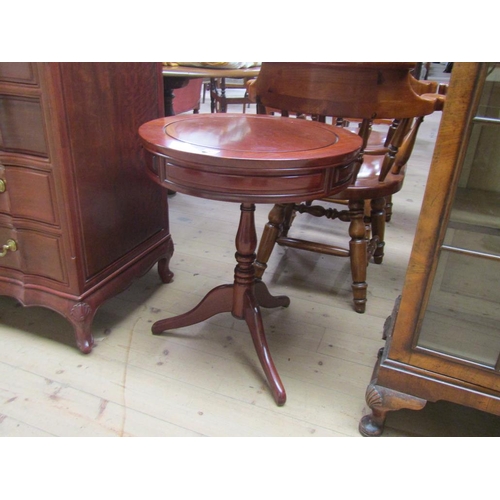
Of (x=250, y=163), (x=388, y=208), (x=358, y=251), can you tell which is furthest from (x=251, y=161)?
(x=388, y=208)

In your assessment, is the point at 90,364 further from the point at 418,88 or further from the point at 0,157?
the point at 418,88

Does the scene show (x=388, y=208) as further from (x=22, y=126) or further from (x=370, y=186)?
(x=22, y=126)

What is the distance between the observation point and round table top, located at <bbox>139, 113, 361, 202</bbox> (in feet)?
3.02

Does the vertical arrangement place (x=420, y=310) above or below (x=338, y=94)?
below

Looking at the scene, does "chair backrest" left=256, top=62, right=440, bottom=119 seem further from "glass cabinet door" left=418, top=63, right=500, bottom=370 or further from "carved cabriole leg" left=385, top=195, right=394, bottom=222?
"carved cabriole leg" left=385, top=195, right=394, bottom=222

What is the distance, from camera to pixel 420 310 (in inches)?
40.1

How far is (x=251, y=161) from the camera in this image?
0.90m

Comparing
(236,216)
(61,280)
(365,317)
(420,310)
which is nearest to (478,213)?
(420,310)

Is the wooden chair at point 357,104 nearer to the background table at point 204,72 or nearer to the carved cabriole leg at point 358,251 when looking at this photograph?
the carved cabriole leg at point 358,251

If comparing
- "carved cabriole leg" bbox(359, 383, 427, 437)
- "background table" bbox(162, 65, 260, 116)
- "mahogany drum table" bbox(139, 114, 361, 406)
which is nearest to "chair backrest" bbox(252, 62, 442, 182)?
"mahogany drum table" bbox(139, 114, 361, 406)
